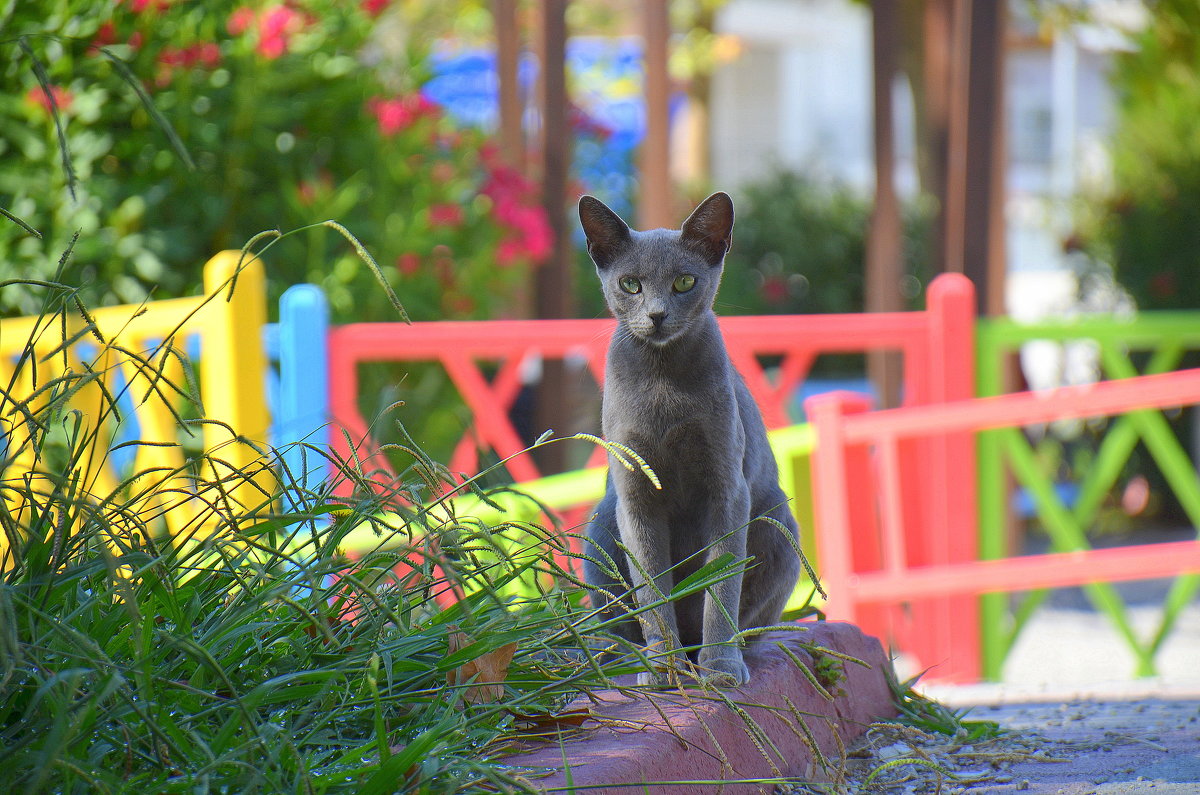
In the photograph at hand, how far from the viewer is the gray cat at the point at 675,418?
2.00 m

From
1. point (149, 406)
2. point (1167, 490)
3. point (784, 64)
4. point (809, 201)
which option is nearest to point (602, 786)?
point (149, 406)

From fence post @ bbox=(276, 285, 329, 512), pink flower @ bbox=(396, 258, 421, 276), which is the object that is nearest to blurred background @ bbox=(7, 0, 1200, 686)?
pink flower @ bbox=(396, 258, 421, 276)

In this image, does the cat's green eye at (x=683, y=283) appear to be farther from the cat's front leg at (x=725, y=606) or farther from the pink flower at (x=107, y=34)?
the pink flower at (x=107, y=34)

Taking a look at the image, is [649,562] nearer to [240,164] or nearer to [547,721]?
[547,721]

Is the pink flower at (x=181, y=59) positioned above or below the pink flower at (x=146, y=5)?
below

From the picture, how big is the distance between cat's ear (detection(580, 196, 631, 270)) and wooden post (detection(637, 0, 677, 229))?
3851mm

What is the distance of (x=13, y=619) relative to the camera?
1393mm

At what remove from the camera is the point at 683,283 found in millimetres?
2035

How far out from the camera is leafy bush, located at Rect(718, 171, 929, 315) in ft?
35.4

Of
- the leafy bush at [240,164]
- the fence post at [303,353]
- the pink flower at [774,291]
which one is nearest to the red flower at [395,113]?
the leafy bush at [240,164]

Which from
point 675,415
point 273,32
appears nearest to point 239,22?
point 273,32

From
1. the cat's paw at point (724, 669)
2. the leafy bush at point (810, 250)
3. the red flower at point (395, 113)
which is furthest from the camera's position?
the leafy bush at point (810, 250)

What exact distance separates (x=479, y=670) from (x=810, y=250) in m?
9.59

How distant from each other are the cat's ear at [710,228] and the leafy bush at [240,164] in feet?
10.8
